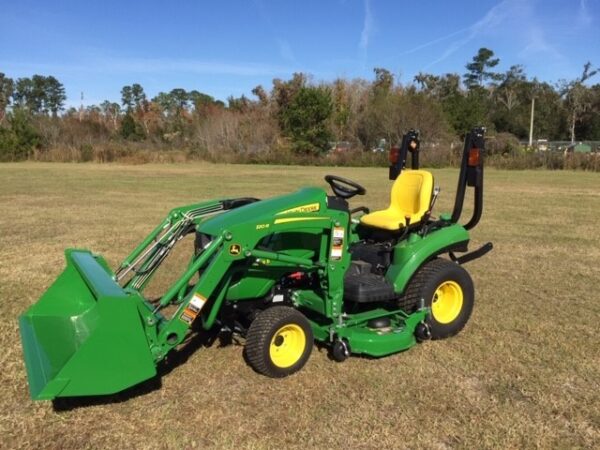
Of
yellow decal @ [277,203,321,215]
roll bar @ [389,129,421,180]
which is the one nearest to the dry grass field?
yellow decal @ [277,203,321,215]

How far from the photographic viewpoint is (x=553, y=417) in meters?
3.63

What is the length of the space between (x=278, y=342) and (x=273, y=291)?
44 centimetres

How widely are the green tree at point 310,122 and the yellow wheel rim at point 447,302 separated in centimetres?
3873

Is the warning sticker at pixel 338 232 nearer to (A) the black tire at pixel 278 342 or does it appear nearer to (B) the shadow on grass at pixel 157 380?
(A) the black tire at pixel 278 342

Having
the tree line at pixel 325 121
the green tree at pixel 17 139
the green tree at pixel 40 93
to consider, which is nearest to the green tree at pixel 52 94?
the green tree at pixel 40 93

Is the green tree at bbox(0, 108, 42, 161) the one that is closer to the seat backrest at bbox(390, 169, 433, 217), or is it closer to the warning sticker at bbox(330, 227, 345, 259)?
the seat backrest at bbox(390, 169, 433, 217)

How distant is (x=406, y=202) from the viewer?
5.29 meters

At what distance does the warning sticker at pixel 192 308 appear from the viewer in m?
3.63

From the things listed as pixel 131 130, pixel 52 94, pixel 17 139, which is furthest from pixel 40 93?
pixel 17 139

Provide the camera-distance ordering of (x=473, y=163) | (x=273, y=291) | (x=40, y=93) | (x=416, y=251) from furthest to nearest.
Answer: (x=40, y=93) < (x=473, y=163) < (x=416, y=251) < (x=273, y=291)

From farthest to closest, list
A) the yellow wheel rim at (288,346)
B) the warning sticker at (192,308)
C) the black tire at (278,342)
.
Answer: the yellow wheel rim at (288,346) → the black tire at (278,342) → the warning sticker at (192,308)

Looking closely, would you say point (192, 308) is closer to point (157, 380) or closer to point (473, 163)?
point (157, 380)

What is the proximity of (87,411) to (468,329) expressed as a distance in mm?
3316

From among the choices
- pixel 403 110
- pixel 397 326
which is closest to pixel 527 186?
pixel 397 326
